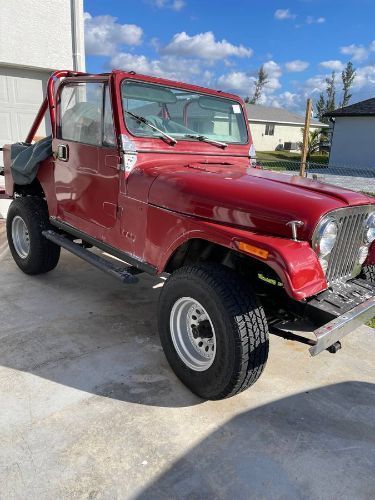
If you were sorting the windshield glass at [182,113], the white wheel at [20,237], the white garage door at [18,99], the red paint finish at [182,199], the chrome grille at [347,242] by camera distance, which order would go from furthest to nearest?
the white garage door at [18,99] < the white wheel at [20,237] < the windshield glass at [182,113] < the chrome grille at [347,242] < the red paint finish at [182,199]

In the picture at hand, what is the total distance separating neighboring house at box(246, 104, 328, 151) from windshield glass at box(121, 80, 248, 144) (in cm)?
3439

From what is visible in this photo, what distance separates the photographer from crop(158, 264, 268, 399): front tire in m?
2.36

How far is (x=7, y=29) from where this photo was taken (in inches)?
308

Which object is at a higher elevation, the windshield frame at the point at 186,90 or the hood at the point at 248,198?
the windshield frame at the point at 186,90

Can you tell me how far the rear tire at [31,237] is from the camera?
4.35m

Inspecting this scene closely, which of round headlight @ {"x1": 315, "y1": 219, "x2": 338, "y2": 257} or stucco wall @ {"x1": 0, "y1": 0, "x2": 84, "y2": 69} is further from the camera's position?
stucco wall @ {"x1": 0, "y1": 0, "x2": 84, "y2": 69}

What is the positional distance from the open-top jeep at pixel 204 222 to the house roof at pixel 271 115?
34.5 meters

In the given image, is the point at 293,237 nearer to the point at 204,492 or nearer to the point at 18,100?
the point at 204,492

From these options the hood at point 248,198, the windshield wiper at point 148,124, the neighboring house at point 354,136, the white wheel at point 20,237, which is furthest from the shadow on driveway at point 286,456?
the neighboring house at point 354,136

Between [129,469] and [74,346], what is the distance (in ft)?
4.22

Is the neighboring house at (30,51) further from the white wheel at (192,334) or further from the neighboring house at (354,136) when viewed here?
the neighboring house at (354,136)

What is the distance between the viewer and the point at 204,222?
2.55 m

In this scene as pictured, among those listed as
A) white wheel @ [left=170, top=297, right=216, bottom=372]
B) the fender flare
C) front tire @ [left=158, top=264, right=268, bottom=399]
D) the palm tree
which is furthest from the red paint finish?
the palm tree

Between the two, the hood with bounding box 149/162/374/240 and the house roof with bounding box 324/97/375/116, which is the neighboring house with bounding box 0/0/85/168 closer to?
the hood with bounding box 149/162/374/240
